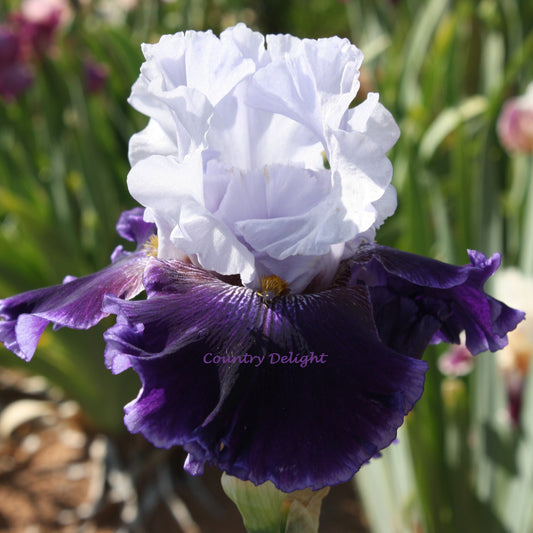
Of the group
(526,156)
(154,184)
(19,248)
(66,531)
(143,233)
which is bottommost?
(66,531)

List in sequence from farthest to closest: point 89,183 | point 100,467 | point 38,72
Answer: point 38,72 → point 100,467 → point 89,183

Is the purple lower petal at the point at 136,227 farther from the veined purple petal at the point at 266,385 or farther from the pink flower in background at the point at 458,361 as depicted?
the pink flower in background at the point at 458,361

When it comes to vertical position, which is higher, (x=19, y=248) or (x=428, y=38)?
(x=428, y=38)

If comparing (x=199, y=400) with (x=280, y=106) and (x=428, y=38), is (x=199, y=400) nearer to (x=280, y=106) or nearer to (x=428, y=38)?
(x=280, y=106)

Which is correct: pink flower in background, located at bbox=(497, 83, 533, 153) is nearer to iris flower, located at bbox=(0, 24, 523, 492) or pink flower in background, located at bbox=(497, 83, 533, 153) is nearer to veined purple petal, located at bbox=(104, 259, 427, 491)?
iris flower, located at bbox=(0, 24, 523, 492)

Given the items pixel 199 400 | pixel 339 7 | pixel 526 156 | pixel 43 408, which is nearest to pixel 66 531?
pixel 43 408

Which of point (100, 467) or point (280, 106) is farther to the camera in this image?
point (100, 467)

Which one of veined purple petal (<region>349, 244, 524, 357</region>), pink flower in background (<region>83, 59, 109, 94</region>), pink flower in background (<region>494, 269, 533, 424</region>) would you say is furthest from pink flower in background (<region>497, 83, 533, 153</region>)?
pink flower in background (<region>83, 59, 109, 94</region>)

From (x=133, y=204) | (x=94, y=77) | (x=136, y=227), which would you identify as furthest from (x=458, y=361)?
(x=94, y=77)
